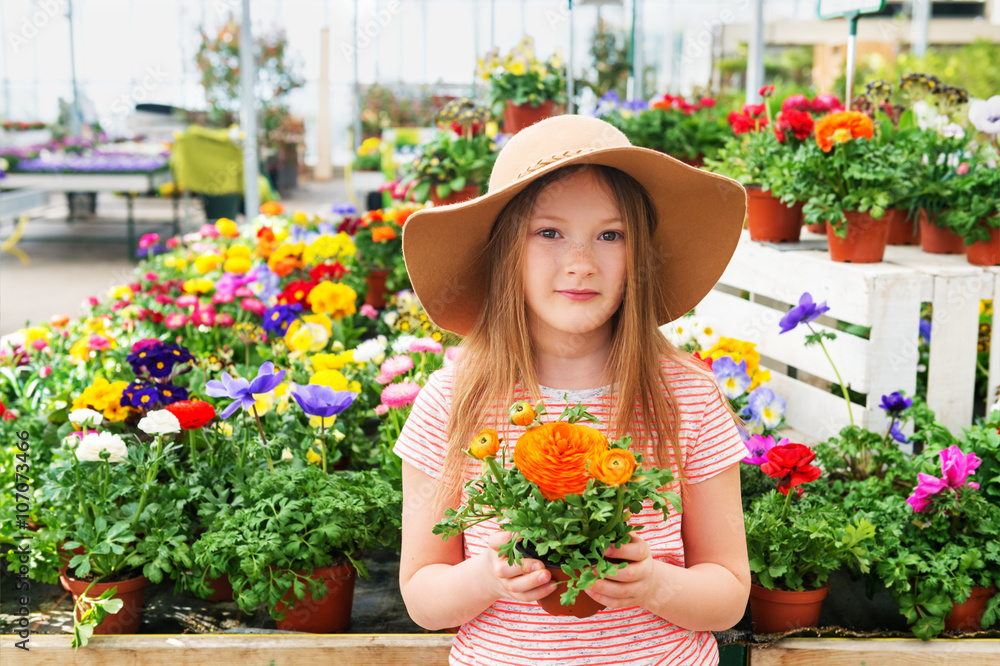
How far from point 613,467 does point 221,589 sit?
1344 millimetres

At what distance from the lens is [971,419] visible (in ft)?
7.00

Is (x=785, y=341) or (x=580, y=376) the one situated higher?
(x=580, y=376)

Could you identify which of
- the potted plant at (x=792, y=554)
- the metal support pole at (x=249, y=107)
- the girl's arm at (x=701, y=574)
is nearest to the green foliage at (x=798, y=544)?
the potted plant at (x=792, y=554)

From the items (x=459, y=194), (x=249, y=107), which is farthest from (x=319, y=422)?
(x=249, y=107)

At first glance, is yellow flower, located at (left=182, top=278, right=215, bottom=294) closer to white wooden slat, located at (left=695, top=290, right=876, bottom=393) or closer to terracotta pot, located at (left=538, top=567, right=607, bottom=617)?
white wooden slat, located at (left=695, top=290, right=876, bottom=393)

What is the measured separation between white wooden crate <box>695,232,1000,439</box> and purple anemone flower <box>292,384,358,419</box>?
3.37 feet

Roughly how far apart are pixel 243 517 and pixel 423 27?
1392cm

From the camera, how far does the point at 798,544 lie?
5.19 feet

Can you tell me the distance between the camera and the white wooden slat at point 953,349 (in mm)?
2053

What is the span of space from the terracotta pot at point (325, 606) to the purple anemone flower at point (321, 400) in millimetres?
315

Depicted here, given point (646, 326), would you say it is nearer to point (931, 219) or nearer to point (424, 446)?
point (424, 446)

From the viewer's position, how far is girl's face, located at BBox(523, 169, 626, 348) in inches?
41.9

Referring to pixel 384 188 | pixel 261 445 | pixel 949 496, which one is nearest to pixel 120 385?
pixel 261 445

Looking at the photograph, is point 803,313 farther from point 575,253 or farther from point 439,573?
point 439,573
